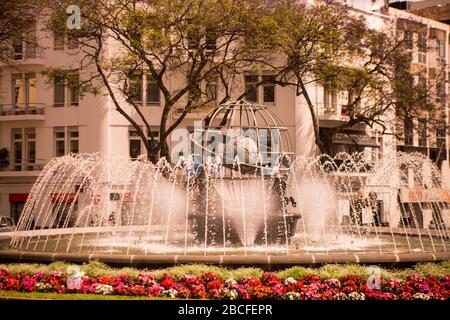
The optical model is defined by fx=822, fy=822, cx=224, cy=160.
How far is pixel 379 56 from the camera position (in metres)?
43.6

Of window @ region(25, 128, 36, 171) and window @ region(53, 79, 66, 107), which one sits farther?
window @ region(25, 128, 36, 171)

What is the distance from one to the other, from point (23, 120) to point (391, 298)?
118ft

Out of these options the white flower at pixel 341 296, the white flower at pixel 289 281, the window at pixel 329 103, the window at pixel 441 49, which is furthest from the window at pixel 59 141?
the white flower at pixel 341 296

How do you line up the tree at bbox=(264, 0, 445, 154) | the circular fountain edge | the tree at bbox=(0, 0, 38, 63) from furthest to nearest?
1. the tree at bbox=(264, 0, 445, 154)
2. the tree at bbox=(0, 0, 38, 63)
3. the circular fountain edge

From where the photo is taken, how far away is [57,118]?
152 feet

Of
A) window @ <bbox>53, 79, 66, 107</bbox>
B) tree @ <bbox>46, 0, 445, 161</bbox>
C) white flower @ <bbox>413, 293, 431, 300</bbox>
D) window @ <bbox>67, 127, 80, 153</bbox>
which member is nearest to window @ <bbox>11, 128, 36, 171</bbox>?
window @ <bbox>53, 79, 66, 107</bbox>

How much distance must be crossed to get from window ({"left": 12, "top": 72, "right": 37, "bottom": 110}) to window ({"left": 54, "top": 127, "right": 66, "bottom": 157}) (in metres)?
2.10

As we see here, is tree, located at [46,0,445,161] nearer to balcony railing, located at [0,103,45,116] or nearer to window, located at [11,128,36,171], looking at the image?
balcony railing, located at [0,103,45,116]

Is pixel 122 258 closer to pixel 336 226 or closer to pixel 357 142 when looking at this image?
pixel 336 226

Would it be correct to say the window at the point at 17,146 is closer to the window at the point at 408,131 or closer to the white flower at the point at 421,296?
the window at the point at 408,131

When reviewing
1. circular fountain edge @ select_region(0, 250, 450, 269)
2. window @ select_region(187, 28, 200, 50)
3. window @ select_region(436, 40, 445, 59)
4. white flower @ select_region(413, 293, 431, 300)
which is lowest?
white flower @ select_region(413, 293, 431, 300)

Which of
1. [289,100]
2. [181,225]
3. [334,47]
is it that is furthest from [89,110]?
[181,225]

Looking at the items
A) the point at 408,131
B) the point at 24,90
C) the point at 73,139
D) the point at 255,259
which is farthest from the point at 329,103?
the point at 255,259

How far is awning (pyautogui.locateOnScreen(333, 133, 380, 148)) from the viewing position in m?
48.8
